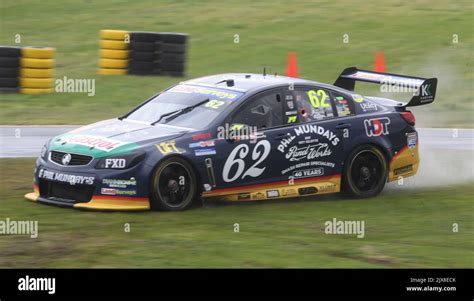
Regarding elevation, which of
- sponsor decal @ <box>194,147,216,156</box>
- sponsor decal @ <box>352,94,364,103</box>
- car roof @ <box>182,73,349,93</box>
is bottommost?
sponsor decal @ <box>194,147,216,156</box>

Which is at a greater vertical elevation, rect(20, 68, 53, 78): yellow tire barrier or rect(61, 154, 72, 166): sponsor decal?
rect(20, 68, 53, 78): yellow tire barrier

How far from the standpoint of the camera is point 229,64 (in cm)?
2406

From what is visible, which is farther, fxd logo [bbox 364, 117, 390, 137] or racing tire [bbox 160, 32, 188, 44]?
racing tire [bbox 160, 32, 188, 44]

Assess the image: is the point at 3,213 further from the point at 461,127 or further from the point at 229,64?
the point at 229,64

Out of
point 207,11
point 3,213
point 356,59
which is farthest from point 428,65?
point 3,213

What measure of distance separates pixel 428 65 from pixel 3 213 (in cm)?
1537

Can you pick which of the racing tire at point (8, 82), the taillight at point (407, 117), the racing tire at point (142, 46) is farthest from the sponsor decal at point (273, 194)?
the racing tire at point (142, 46)

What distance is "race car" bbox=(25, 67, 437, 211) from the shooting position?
11023mm

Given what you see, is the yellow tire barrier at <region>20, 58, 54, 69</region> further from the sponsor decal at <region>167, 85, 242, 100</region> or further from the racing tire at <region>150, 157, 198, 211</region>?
the racing tire at <region>150, 157, 198, 211</region>

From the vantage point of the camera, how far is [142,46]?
21.4 metres

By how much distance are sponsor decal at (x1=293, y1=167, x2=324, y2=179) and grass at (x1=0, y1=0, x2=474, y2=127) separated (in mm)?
7639

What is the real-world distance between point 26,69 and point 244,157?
9610 millimetres

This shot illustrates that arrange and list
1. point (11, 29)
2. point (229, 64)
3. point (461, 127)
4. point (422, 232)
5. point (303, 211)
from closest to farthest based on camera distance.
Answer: point (422, 232)
point (303, 211)
point (461, 127)
point (229, 64)
point (11, 29)

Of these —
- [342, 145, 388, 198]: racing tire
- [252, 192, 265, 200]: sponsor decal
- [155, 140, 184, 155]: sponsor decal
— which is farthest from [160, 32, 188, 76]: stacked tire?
[155, 140, 184, 155]: sponsor decal
